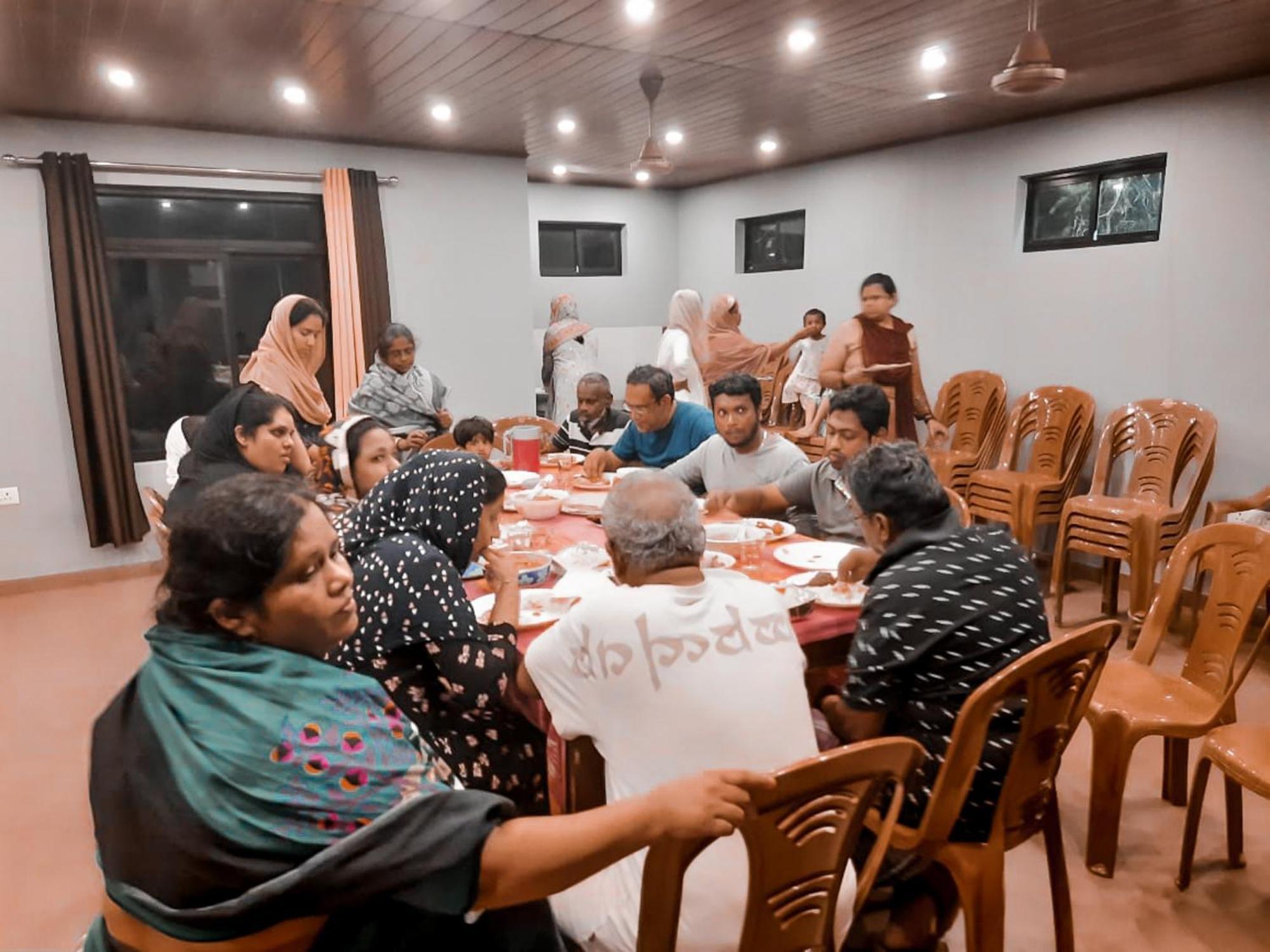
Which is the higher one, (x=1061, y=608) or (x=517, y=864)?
(x=517, y=864)

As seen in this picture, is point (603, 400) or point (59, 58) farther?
point (603, 400)

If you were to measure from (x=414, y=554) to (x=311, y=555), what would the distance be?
534 mm

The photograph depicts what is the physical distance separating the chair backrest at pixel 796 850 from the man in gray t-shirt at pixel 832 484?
1354 mm

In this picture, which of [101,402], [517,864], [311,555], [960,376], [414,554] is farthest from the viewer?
[960,376]

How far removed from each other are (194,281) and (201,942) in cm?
476

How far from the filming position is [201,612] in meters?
0.95

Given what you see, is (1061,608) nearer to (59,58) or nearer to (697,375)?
(697,375)

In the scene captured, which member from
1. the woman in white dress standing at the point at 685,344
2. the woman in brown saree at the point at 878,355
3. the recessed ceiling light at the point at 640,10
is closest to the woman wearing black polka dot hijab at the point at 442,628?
the recessed ceiling light at the point at 640,10

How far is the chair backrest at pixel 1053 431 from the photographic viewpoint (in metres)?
4.37

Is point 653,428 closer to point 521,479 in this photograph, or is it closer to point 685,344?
point 521,479

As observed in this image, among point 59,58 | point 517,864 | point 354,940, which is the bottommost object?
point 354,940

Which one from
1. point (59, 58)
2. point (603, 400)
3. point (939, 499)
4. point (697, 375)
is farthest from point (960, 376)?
point (59, 58)

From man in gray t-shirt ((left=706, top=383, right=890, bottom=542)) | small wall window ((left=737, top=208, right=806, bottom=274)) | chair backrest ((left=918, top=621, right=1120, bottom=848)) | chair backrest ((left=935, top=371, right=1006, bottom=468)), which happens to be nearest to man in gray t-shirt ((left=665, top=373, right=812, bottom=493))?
man in gray t-shirt ((left=706, top=383, right=890, bottom=542))

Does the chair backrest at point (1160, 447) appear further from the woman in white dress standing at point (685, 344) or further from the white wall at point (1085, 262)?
the woman in white dress standing at point (685, 344)
